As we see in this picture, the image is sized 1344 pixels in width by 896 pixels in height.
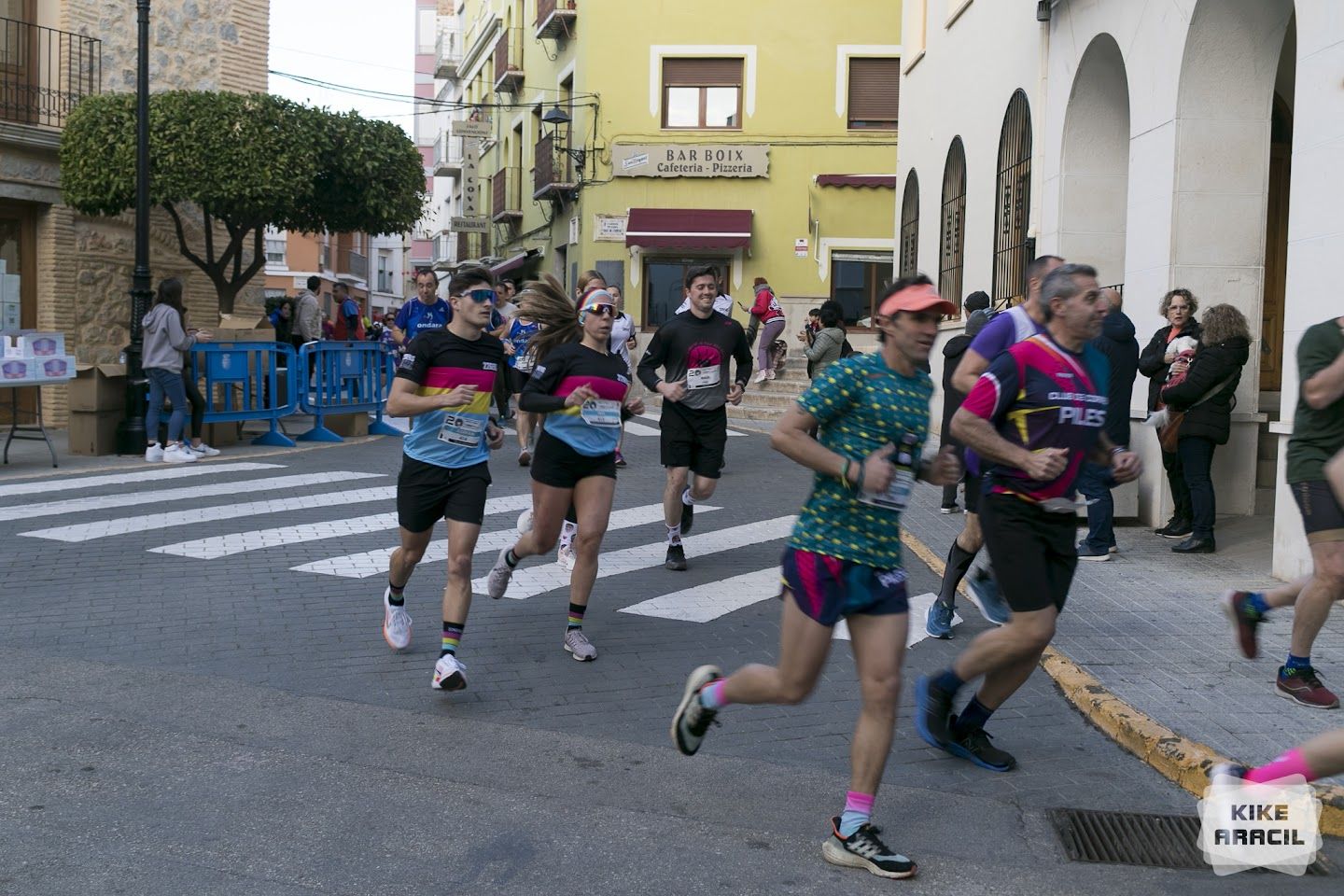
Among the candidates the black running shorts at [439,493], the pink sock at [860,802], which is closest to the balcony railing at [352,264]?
the black running shorts at [439,493]

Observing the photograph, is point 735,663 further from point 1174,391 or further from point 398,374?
point 1174,391

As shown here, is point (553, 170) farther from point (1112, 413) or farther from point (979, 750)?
point (979, 750)

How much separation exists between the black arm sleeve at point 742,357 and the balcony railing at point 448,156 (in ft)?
135

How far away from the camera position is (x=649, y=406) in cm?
2506

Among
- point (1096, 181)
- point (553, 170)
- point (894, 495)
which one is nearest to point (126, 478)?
point (1096, 181)

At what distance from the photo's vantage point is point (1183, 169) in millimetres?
10641

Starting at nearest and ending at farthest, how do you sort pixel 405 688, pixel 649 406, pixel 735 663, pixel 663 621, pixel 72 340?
pixel 405 688, pixel 735 663, pixel 663 621, pixel 72 340, pixel 649 406

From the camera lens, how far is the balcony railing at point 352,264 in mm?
70169

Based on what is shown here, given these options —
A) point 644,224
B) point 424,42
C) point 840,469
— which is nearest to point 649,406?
point 644,224

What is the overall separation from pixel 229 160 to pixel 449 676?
46.8 ft

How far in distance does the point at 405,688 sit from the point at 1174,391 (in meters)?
5.99

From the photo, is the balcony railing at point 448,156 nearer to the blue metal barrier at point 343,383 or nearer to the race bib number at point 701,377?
the blue metal barrier at point 343,383

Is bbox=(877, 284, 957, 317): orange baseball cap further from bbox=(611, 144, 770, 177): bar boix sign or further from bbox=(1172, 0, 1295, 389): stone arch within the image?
bbox=(611, 144, 770, 177): bar boix sign

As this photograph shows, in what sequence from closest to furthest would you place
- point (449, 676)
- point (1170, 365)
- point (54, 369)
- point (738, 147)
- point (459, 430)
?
point (449, 676) < point (459, 430) < point (1170, 365) < point (54, 369) < point (738, 147)
